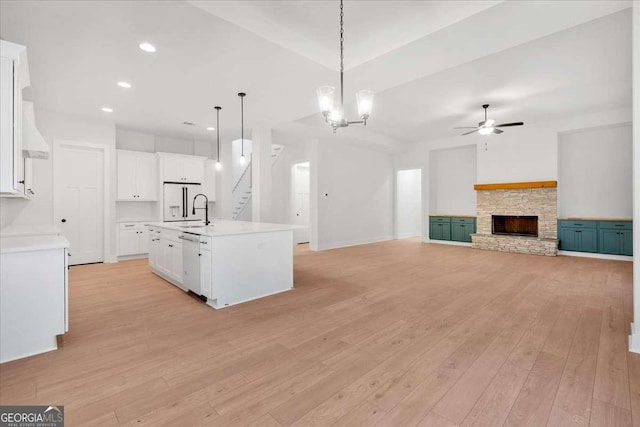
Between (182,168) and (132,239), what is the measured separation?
195 centimetres

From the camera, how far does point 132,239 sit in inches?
253

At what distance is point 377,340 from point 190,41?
11.7 ft

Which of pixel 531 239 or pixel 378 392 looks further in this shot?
pixel 531 239

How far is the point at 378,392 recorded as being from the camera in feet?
6.16

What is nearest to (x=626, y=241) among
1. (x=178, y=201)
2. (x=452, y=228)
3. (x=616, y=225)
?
(x=616, y=225)

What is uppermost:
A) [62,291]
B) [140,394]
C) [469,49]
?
[469,49]

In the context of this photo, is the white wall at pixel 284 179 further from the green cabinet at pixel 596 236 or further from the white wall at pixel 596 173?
the green cabinet at pixel 596 236

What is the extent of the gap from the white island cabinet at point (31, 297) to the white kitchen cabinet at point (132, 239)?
4.13 metres

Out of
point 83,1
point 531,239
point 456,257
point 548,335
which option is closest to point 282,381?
point 548,335

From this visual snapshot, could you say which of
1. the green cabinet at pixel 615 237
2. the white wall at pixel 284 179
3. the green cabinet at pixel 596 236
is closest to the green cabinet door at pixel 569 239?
the green cabinet at pixel 596 236

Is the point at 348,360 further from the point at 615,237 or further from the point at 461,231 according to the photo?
the point at 461,231

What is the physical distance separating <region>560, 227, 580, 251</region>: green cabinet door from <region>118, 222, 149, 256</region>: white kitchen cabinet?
9.44m

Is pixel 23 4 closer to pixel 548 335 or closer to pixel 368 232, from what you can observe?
pixel 548 335

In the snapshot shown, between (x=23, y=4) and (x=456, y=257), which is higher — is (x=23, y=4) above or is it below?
above
